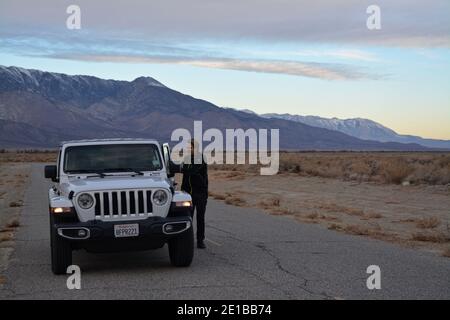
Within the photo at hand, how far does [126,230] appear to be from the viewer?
Result: 10.5m

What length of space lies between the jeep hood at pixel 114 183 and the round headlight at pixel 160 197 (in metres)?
0.09

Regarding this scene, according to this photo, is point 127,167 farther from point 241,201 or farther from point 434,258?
point 241,201

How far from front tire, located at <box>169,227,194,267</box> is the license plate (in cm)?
74

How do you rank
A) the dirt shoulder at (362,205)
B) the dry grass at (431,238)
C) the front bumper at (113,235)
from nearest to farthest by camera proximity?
the front bumper at (113,235) → the dry grass at (431,238) → the dirt shoulder at (362,205)

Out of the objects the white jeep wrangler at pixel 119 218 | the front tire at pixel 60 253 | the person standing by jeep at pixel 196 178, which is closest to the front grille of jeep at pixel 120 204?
the white jeep wrangler at pixel 119 218

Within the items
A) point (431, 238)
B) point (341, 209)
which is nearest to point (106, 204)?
point (431, 238)

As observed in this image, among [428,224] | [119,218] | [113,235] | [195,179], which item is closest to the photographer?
[113,235]

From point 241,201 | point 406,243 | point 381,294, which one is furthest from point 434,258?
point 241,201

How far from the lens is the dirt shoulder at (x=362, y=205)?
17.0 metres

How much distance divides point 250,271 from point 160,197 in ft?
5.89

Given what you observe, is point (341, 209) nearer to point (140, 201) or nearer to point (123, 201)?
point (140, 201)

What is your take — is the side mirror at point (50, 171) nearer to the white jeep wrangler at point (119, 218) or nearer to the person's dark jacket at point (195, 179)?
the white jeep wrangler at point (119, 218)

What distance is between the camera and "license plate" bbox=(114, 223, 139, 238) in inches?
411
